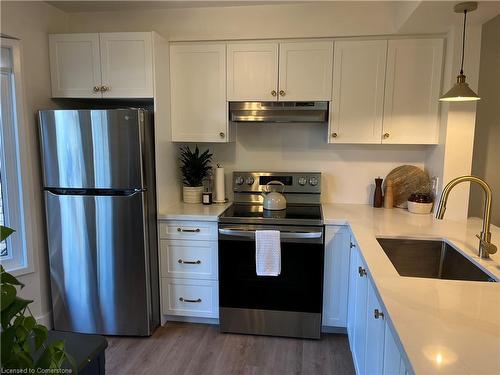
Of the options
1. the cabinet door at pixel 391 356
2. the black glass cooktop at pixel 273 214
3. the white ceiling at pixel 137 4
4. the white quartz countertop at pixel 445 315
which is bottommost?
the cabinet door at pixel 391 356

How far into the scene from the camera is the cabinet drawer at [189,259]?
8.71ft

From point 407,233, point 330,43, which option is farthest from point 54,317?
point 330,43

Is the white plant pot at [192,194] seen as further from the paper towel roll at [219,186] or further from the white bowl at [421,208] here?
the white bowl at [421,208]

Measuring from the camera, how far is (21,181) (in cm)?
248

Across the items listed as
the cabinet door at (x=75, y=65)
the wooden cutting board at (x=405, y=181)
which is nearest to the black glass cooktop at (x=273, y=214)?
the wooden cutting board at (x=405, y=181)

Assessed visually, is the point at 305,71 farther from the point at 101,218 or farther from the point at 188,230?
the point at 101,218

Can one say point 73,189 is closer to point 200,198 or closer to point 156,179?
point 156,179

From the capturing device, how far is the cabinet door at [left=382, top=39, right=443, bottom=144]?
8.46ft

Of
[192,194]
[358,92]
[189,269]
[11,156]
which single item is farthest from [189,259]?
[358,92]

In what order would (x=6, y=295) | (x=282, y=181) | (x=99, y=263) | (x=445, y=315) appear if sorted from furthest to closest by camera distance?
(x=282, y=181) → (x=99, y=263) → (x=445, y=315) → (x=6, y=295)

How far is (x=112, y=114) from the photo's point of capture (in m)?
2.38

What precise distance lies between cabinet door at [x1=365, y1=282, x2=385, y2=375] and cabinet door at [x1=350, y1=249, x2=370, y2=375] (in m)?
0.10

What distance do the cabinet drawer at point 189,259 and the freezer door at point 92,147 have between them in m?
0.55

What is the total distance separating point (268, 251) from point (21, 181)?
1.74 m
